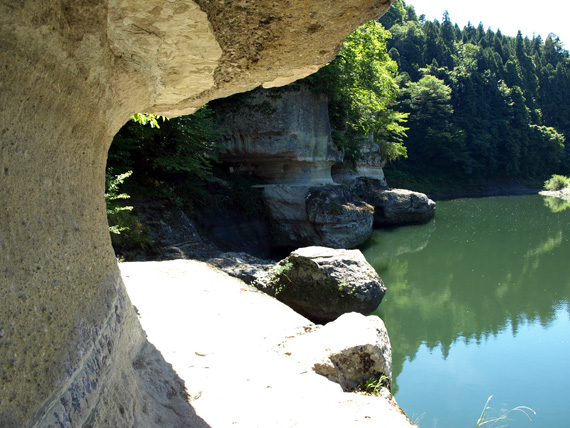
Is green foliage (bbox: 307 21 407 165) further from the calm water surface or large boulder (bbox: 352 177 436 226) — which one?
the calm water surface

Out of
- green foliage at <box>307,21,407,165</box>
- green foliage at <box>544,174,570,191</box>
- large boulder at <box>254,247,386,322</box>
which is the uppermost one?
green foliage at <box>307,21,407,165</box>

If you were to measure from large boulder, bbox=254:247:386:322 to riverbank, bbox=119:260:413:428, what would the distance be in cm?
181

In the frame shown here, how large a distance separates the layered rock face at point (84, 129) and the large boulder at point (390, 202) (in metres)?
16.6

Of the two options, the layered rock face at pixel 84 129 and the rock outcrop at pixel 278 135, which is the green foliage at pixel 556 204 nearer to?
the rock outcrop at pixel 278 135

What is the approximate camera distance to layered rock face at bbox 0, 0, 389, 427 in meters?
1.36

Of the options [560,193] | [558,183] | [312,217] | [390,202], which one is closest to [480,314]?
[312,217]

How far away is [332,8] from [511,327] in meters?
7.86

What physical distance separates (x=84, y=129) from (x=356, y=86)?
16.3 meters

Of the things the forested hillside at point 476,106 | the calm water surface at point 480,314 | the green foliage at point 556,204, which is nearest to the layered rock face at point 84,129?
the calm water surface at point 480,314

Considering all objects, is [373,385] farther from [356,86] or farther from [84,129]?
[356,86]

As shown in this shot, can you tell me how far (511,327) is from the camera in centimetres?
813

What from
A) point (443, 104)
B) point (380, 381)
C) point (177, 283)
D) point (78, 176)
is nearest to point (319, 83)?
point (177, 283)

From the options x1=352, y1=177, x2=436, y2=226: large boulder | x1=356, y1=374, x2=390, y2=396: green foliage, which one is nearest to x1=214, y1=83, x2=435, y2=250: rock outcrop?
x1=352, y1=177, x2=436, y2=226: large boulder

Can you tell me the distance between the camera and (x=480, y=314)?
880cm
